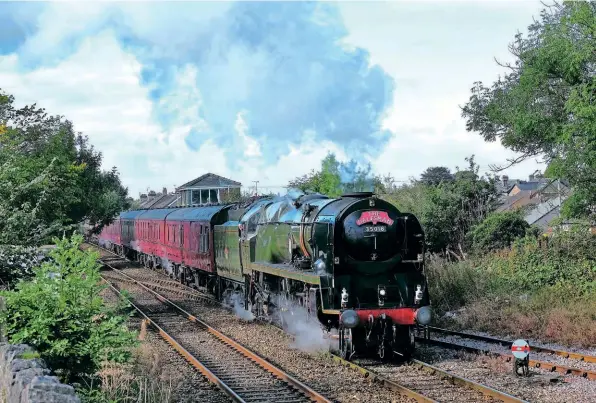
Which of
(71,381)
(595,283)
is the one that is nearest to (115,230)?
(595,283)

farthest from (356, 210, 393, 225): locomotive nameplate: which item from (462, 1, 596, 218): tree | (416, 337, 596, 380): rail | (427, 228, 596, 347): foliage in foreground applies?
(462, 1, 596, 218): tree

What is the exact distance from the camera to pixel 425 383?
10.2 m

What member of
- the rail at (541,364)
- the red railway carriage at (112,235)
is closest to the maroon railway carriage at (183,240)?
the rail at (541,364)

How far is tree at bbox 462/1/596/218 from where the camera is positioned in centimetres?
1733

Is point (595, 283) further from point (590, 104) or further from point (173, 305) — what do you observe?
point (173, 305)

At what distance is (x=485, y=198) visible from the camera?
26.5 m

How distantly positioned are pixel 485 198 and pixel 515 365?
16.8 meters

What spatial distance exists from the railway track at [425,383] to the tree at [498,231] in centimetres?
1280

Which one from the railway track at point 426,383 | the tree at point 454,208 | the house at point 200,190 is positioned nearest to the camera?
the railway track at point 426,383

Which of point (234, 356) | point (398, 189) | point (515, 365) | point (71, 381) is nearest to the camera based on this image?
point (71, 381)

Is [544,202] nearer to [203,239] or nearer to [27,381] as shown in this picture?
[203,239]

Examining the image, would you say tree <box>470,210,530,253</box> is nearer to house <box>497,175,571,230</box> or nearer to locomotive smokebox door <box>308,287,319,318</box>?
house <box>497,175,571,230</box>

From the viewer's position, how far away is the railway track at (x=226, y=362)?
977cm

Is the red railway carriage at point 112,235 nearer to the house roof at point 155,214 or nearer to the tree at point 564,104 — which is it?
the house roof at point 155,214
